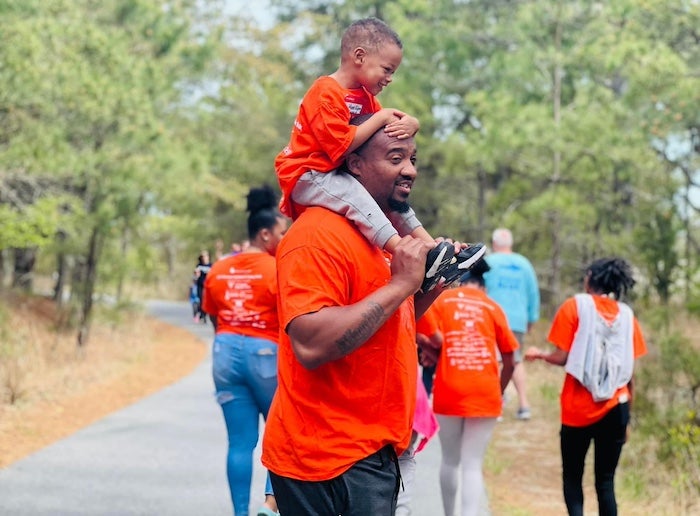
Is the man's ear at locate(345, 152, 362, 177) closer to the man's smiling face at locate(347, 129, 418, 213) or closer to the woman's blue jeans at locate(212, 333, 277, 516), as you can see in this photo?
the man's smiling face at locate(347, 129, 418, 213)

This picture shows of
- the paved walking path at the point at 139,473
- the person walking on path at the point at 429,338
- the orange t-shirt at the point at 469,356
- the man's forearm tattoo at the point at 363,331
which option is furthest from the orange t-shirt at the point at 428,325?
the man's forearm tattoo at the point at 363,331

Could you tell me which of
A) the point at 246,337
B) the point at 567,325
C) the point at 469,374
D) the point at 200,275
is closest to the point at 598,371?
→ the point at 567,325

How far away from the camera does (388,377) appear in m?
3.08

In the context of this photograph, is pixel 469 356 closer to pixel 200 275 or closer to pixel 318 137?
pixel 200 275

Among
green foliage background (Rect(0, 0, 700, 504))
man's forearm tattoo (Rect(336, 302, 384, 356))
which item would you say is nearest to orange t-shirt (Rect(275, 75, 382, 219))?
man's forearm tattoo (Rect(336, 302, 384, 356))

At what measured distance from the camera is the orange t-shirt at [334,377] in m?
2.99

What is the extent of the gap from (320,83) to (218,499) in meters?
4.87

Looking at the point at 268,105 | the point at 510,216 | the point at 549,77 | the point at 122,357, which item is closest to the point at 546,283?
the point at 510,216

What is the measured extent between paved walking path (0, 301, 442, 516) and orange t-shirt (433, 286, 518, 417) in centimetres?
131

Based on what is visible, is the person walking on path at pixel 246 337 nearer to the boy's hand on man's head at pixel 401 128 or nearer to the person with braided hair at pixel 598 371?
the person with braided hair at pixel 598 371

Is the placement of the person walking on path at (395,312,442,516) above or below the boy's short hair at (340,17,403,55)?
below

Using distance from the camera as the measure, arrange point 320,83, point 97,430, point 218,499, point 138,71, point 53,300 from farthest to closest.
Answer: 1. point 53,300
2. point 138,71
3. point 97,430
4. point 218,499
5. point 320,83

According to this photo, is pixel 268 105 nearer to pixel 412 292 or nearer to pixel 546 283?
pixel 546 283

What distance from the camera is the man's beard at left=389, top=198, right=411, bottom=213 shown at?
327 cm
